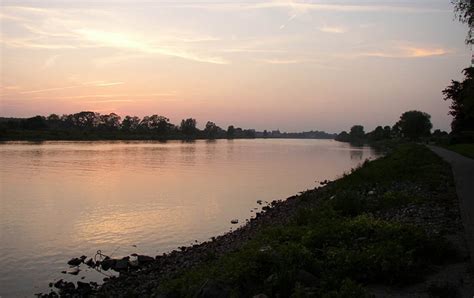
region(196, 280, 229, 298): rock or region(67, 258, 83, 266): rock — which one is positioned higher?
region(196, 280, 229, 298): rock

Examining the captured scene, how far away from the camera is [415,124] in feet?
367

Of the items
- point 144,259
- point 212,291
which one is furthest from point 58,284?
point 212,291

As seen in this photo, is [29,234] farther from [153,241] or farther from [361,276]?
[361,276]

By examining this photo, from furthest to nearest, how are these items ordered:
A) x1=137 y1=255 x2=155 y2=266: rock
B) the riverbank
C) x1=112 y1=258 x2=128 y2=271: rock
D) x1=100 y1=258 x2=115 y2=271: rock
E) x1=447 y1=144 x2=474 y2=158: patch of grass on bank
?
x1=447 y1=144 x2=474 y2=158: patch of grass on bank, x1=137 y1=255 x2=155 y2=266: rock, x1=100 y1=258 x2=115 y2=271: rock, x1=112 y1=258 x2=128 y2=271: rock, the riverbank

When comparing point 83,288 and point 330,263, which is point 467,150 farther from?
point 83,288

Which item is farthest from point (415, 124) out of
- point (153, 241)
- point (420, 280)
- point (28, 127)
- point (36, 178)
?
point (28, 127)

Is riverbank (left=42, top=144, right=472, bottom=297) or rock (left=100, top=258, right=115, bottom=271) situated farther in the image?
rock (left=100, top=258, right=115, bottom=271)

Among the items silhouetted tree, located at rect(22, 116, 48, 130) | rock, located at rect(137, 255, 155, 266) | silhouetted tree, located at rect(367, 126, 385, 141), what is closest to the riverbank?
rock, located at rect(137, 255, 155, 266)

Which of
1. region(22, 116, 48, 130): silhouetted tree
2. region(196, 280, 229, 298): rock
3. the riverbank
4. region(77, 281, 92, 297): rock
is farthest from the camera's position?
region(22, 116, 48, 130): silhouetted tree

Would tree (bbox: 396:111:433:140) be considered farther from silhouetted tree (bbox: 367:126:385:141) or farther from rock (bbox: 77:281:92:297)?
rock (bbox: 77:281:92:297)

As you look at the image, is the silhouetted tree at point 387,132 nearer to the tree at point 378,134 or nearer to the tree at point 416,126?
the tree at point 378,134

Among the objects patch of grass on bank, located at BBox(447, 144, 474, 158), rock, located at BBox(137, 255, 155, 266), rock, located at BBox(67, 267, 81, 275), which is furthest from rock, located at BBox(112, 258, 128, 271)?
patch of grass on bank, located at BBox(447, 144, 474, 158)

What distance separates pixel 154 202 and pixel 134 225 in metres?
6.79

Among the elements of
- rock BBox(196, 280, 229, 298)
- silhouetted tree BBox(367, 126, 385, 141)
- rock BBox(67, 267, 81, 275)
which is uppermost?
silhouetted tree BBox(367, 126, 385, 141)
